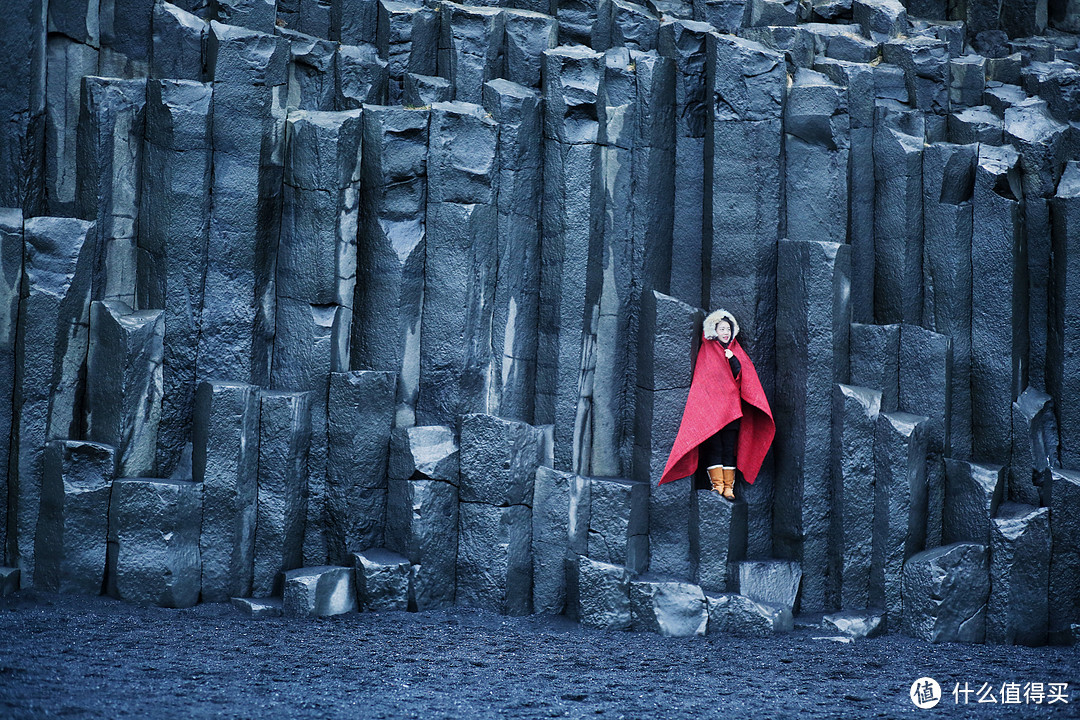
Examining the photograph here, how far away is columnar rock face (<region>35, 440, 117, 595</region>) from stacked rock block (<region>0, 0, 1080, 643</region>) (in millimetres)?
35

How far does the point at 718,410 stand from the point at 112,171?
5.13m

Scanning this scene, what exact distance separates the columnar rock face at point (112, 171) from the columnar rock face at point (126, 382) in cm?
33

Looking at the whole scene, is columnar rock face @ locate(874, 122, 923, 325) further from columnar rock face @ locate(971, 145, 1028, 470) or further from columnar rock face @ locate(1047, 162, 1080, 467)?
columnar rock face @ locate(1047, 162, 1080, 467)

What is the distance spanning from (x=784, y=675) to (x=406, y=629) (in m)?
2.73

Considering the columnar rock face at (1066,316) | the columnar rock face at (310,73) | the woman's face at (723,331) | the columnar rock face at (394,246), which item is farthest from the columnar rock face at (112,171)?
the columnar rock face at (1066,316)

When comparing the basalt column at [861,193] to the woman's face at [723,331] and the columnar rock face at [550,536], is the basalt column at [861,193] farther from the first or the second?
the columnar rock face at [550,536]

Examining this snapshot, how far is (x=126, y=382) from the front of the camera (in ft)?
27.9

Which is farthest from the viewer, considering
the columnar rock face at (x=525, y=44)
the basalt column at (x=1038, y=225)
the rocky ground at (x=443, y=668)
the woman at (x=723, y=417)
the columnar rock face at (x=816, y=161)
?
the columnar rock face at (x=525, y=44)

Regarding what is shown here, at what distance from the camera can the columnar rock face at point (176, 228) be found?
873 cm

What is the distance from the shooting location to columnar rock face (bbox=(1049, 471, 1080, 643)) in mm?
8727

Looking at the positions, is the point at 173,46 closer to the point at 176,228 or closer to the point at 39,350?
the point at 176,228

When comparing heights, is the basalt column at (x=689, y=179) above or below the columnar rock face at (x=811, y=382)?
above

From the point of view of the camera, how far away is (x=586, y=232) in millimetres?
9117

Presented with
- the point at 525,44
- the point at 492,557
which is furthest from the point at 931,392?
the point at 525,44
